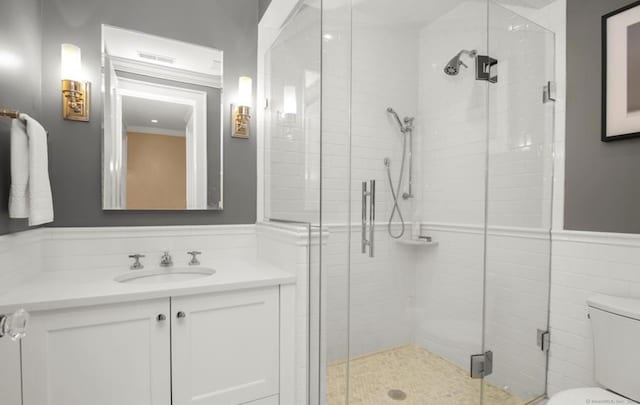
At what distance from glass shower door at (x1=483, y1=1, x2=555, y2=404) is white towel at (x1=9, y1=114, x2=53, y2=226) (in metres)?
2.27

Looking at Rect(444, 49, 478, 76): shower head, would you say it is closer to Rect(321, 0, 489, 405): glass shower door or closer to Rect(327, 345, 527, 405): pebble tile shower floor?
Rect(321, 0, 489, 405): glass shower door

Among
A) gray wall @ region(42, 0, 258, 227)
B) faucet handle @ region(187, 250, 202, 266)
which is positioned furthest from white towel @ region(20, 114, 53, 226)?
faucet handle @ region(187, 250, 202, 266)

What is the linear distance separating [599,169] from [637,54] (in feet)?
1.80

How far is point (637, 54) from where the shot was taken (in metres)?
1.44

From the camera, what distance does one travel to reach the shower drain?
175 centimetres

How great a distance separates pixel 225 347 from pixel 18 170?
3.85 feet

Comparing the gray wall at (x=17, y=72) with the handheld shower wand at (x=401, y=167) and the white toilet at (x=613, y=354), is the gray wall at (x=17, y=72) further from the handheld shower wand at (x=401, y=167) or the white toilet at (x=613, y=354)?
the white toilet at (x=613, y=354)

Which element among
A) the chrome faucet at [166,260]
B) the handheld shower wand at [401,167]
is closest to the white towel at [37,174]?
the chrome faucet at [166,260]

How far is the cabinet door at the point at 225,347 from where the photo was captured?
1358mm

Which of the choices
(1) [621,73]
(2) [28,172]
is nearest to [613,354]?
(1) [621,73]

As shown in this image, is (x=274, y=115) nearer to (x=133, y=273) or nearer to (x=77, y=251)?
(x=133, y=273)

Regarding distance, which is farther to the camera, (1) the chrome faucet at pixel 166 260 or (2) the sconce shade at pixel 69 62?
(1) the chrome faucet at pixel 166 260

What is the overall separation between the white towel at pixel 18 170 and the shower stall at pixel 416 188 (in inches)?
46.6

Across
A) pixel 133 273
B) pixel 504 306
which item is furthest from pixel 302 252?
pixel 504 306
